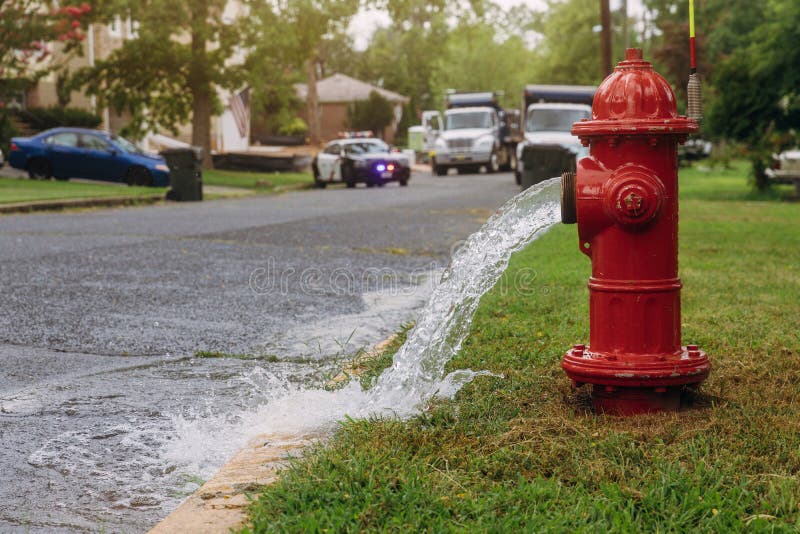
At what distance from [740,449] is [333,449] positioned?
1.32 m

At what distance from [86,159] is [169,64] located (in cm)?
758

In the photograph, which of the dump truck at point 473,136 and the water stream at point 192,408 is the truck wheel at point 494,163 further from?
the water stream at point 192,408

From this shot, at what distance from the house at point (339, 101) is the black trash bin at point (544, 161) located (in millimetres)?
57365

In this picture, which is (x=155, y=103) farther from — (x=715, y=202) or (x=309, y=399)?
(x=309, y=399)

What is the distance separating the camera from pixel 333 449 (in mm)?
3543

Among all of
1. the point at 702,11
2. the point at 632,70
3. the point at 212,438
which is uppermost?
the point at 702,11

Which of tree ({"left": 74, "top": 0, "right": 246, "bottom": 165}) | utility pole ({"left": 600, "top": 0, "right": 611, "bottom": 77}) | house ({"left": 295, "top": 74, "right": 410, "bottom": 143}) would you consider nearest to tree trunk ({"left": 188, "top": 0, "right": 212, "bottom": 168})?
tree ({"left": 74, "top": 0, "right": 246, "bottom": 165})

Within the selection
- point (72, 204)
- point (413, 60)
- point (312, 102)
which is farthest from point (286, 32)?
point (413, 60)

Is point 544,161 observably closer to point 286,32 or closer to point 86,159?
point 86,159

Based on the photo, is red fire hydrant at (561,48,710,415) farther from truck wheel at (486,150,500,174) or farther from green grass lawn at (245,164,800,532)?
truck wheel at (486,150,500,174)

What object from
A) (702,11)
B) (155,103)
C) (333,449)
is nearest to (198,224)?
(333,449)

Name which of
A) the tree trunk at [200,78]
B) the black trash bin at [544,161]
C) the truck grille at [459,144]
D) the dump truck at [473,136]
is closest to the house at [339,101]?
the dump truck at [473,136]

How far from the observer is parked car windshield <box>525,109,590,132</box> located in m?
31.4

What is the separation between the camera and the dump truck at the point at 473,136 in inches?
1587
